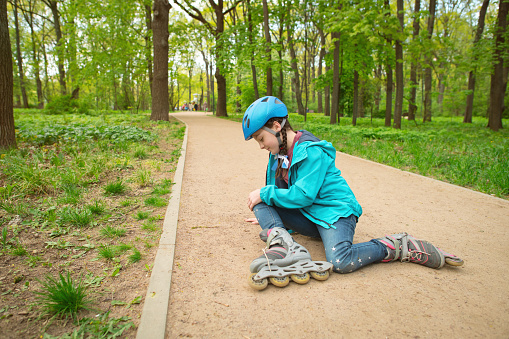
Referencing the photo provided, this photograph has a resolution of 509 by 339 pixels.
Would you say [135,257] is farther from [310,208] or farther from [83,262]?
[310,208]

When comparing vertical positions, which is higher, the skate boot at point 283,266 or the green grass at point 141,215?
the green grass at point 141,215

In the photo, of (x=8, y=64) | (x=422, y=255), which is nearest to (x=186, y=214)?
(x=422, y=255)

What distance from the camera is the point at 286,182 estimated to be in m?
2.89

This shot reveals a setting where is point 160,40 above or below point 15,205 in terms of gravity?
above

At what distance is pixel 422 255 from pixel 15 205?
165 inches

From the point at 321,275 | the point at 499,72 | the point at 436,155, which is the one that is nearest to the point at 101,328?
the point at 321,275

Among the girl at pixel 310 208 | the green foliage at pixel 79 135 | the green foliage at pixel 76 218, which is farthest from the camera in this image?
the green foliage at pixel 79 135

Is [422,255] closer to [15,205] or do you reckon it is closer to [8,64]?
[15,205]

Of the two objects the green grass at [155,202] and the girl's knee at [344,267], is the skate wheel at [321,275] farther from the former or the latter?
the green grass at [155,202]

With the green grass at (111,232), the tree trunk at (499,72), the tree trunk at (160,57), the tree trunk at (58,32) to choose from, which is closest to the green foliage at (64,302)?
the green grass at (111,232)

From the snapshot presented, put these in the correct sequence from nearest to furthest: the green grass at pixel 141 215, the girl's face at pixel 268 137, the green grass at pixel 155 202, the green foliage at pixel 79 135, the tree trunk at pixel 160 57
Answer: the girl's face at pixel 268 137, the green grass at pixel 141 215, the green grass at pixel 155 202, the green foliage at pixel 79 135, the tree trunk at pixel 160 57

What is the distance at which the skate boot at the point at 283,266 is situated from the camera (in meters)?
2.25

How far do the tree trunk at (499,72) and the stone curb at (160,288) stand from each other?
1301 centimetres

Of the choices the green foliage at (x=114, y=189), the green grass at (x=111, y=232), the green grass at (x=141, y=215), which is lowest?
the green grass at (x=111, y=232)
